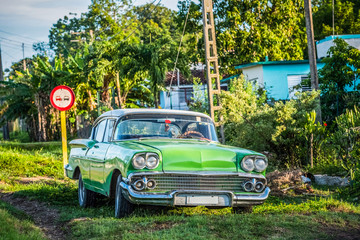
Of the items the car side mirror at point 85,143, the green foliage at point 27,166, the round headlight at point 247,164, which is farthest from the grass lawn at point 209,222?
the green foliage at point 27,166

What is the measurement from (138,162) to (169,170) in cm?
42

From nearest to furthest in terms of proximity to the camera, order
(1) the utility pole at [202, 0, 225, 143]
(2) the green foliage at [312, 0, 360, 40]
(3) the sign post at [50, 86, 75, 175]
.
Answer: (3) the sign post at [50, 86, 75, 175] → (1) the utility pole at [202, 0, 225, 143] → (2) the green foliage at [312, 0, 360, 40]

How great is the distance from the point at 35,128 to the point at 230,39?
1383 centimetres

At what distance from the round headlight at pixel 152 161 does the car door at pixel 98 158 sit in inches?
55.6

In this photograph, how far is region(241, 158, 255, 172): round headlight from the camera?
285 inches

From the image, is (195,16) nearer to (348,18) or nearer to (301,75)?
(301,75)

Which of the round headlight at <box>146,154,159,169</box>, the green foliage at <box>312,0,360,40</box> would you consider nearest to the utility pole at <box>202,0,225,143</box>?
the round headlight at <box>146,154,159,169</box>

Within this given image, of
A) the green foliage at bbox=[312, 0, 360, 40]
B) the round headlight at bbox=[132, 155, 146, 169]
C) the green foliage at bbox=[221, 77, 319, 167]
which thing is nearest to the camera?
the round headlight at bbox=[132, 155, 146, 169]

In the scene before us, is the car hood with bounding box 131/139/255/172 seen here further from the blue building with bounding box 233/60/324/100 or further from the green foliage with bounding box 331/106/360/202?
the blue building with bounding box 233/60/324/100

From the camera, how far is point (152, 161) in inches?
272

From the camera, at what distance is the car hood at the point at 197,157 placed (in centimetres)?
694

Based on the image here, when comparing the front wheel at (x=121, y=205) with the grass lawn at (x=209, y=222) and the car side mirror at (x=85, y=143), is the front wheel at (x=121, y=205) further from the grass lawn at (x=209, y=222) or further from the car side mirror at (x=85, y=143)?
the car side mirror at (x=85, y=143)

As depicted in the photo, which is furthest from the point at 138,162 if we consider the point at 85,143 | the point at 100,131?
the point at 85,143

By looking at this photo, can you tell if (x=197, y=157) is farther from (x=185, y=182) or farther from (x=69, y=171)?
(x=69, y=171)
